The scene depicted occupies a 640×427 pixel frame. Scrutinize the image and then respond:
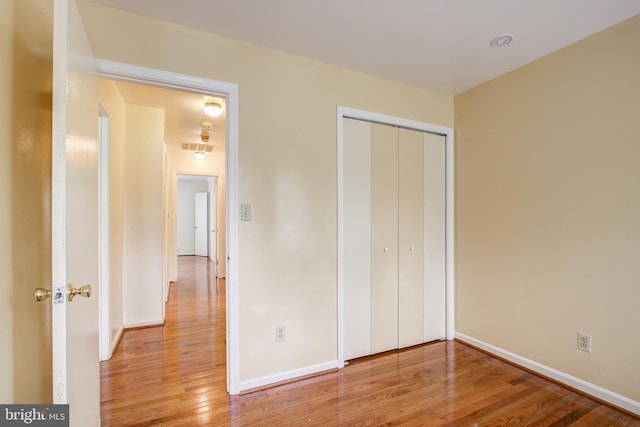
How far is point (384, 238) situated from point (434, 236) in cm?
64

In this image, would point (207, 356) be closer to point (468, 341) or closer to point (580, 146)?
point (468, 341)

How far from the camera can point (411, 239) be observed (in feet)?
9.60

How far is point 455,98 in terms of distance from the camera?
312 centimetres

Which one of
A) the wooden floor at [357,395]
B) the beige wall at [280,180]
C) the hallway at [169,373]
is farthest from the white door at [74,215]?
the beige wall at [280,180]

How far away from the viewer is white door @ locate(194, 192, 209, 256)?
31.2 ft

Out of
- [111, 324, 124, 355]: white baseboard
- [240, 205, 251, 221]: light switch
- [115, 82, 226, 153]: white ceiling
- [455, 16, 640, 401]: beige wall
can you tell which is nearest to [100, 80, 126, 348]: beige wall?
[111, 324, 124, 355]: white baseboard

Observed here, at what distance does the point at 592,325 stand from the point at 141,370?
11.1 ft

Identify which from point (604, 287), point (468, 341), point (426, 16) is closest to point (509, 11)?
point (426, 16)

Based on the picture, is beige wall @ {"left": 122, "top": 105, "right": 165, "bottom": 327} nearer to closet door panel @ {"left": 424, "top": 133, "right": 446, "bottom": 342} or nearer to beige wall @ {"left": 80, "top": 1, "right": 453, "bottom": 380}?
beige wall @ {"left": 80, "top": 1, "right": 453, "bottom": 380}

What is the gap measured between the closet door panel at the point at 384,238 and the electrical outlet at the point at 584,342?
52.5 inches

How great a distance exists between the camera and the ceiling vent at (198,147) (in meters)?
5.14

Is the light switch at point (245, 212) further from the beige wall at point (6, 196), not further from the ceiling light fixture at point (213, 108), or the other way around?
the ceiling light fixture at point (213, 108)

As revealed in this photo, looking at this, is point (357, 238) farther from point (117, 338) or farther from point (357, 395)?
point (117, 338)

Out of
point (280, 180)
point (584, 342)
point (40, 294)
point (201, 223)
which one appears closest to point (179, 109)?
point (280, 180)
